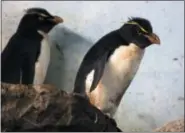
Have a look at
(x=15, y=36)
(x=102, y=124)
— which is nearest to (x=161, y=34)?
(x=15, y=36)

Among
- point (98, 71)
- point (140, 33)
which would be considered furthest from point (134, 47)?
point (98, 71)

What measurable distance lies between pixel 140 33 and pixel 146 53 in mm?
178

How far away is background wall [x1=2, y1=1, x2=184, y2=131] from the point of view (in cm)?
159

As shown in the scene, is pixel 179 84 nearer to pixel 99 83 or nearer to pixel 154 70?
pixel 154 70

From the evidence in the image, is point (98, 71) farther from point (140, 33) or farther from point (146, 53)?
point (146, 53)

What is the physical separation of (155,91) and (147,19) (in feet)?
0.79

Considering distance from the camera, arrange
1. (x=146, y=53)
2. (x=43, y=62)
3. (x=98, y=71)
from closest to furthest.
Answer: (x=98, y=71) < (x=43, y=62) < (x=146, y=53)

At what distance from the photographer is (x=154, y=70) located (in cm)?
160

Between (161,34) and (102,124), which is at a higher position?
(102,124)

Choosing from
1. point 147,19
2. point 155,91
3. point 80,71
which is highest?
point 147,19

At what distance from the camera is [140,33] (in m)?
1.44

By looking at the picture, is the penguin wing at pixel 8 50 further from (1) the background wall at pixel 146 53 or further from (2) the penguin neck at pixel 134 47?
(2) the penguin neck at pixel 134 47

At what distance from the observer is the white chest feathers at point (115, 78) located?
4.59 ft

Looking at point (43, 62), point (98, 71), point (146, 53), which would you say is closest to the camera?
point (98, 71)
